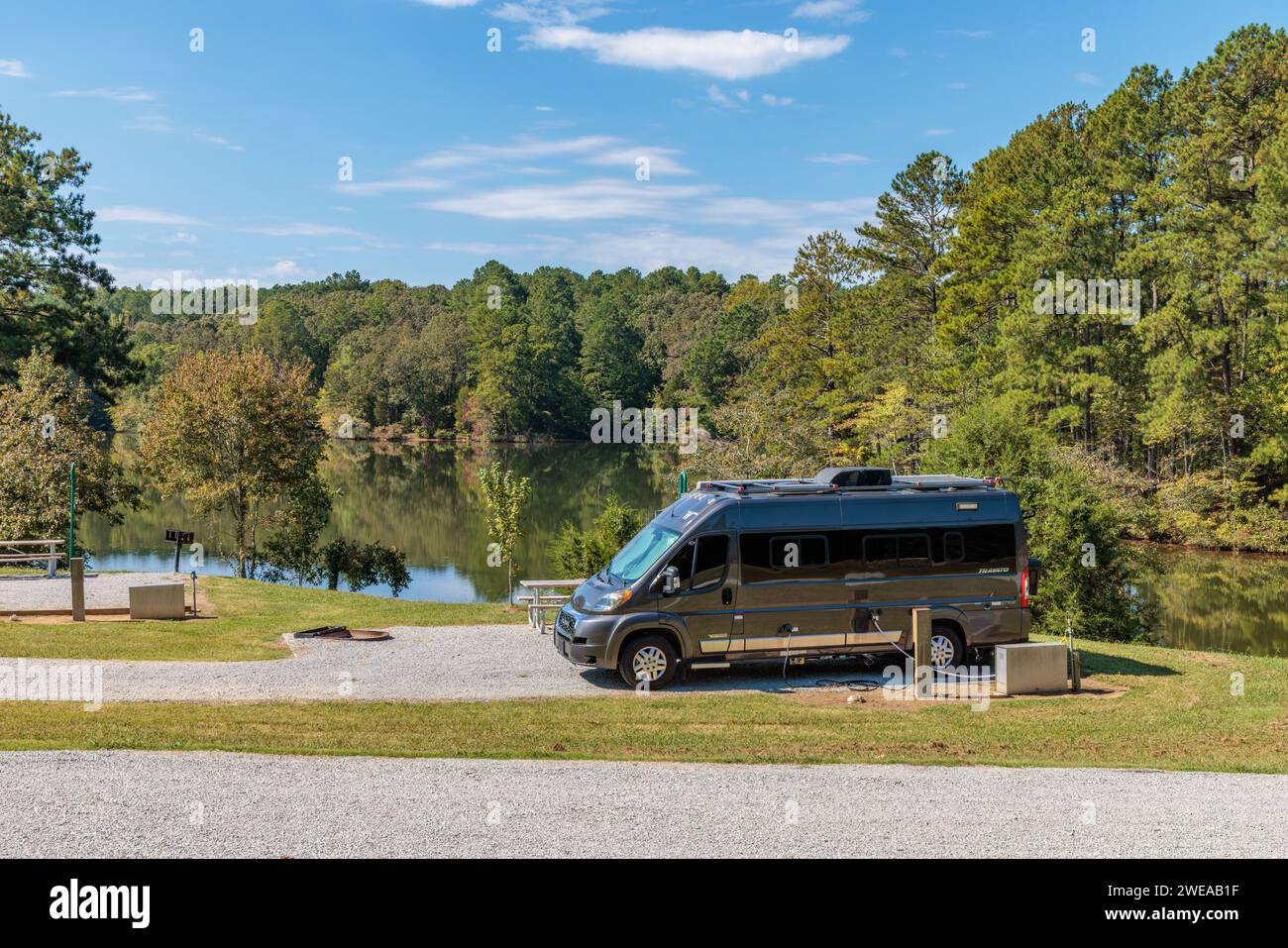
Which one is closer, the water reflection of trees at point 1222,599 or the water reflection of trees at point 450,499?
the water reflection of trees at point 1222,599

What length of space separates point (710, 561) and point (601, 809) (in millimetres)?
6563

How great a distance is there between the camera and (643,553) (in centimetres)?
1630

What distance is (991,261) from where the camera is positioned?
5953 cm

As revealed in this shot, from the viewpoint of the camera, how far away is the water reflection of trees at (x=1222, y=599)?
31422 mm

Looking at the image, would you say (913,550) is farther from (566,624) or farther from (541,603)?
(541,603)

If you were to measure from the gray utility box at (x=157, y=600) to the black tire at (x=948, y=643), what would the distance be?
13.8 meters

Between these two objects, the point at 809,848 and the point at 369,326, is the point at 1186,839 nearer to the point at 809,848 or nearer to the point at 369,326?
the point at 809,848

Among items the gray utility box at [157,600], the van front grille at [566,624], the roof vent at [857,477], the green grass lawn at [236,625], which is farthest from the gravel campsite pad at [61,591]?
the roof vent at [857,477]

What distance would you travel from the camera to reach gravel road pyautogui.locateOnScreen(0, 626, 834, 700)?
49.5 ft

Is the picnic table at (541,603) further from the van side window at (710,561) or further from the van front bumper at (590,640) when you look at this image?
the van side window at (710,561)

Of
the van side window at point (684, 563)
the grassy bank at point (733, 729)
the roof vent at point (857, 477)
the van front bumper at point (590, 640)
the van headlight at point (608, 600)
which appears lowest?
the grassy bank at point (733, 729)

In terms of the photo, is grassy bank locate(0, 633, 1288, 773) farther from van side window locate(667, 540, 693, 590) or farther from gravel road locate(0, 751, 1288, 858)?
van side window locate(667, 540, 693, 590)
